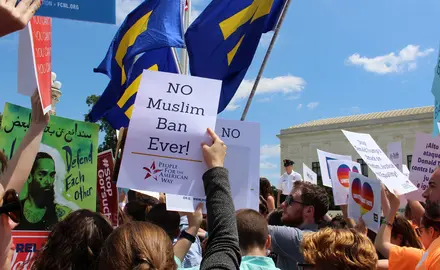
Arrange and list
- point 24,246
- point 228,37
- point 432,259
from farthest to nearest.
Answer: point 228,37 < point 24,246 < point 432,259

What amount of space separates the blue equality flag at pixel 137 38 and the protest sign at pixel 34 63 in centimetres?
403

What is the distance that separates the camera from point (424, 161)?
5164mm

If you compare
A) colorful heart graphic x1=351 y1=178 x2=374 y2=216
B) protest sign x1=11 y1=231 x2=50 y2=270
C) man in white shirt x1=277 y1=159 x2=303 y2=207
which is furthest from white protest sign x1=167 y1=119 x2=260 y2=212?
man in white shirt x1=277 y1=159 x2=303 y2=207

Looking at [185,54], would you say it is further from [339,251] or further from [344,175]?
[339,251]

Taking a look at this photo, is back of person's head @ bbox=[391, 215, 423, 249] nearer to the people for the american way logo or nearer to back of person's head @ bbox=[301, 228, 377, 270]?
back of person's head @ bbox=[301, 228, 377, 270]

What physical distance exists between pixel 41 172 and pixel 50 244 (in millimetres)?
1369

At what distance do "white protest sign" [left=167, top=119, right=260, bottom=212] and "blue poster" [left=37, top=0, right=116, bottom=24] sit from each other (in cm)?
108

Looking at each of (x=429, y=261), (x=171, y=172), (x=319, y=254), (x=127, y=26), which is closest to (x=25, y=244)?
(x=171, y=172)

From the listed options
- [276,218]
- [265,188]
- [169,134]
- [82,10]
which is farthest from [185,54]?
[169,134]

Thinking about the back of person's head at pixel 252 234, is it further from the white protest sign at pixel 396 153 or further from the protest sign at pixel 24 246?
the white protest sign at pixel 396 153

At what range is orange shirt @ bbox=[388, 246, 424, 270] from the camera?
11.0 ft

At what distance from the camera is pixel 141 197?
4.69 metres

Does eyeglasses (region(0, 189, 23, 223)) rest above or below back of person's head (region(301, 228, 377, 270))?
above

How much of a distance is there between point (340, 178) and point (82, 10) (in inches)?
144
